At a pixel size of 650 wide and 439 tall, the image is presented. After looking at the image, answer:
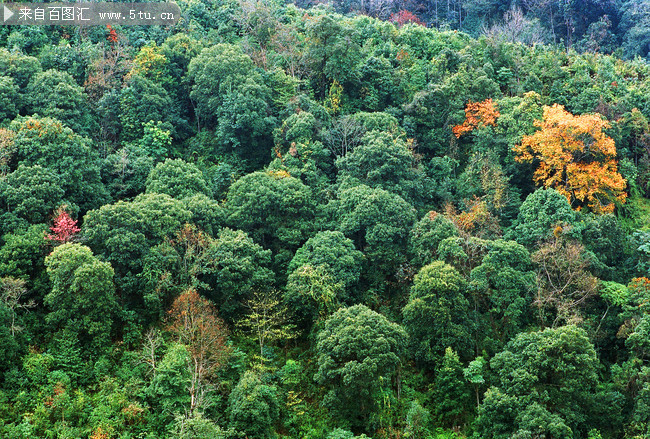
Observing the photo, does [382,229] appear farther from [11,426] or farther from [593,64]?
[593,64]

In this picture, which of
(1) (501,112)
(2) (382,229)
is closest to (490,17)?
(1) (501,112)

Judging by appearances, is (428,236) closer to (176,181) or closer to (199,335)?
(199,335)

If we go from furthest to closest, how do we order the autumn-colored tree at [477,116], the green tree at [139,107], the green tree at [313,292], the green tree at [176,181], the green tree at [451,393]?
the autumn-colored tree at [477,116] < the green tree at [139,107] < the green tree at [176,181] < the green tree at [313,292] < the green tree at [451,393]

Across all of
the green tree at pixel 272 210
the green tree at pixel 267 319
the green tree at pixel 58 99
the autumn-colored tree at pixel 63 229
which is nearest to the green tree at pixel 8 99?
the green tree at pixel 58 99

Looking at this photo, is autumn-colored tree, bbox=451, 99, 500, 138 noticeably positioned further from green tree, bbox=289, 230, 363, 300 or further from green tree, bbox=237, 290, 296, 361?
green tree, bbox=237, 290, 296, 361

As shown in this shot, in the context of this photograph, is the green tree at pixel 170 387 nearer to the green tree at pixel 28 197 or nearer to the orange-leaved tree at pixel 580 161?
the green tree at pixel 28 197

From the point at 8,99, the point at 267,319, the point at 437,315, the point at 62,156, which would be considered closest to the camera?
the point at 437,315

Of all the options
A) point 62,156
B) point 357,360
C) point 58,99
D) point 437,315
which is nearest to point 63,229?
point 62,156
